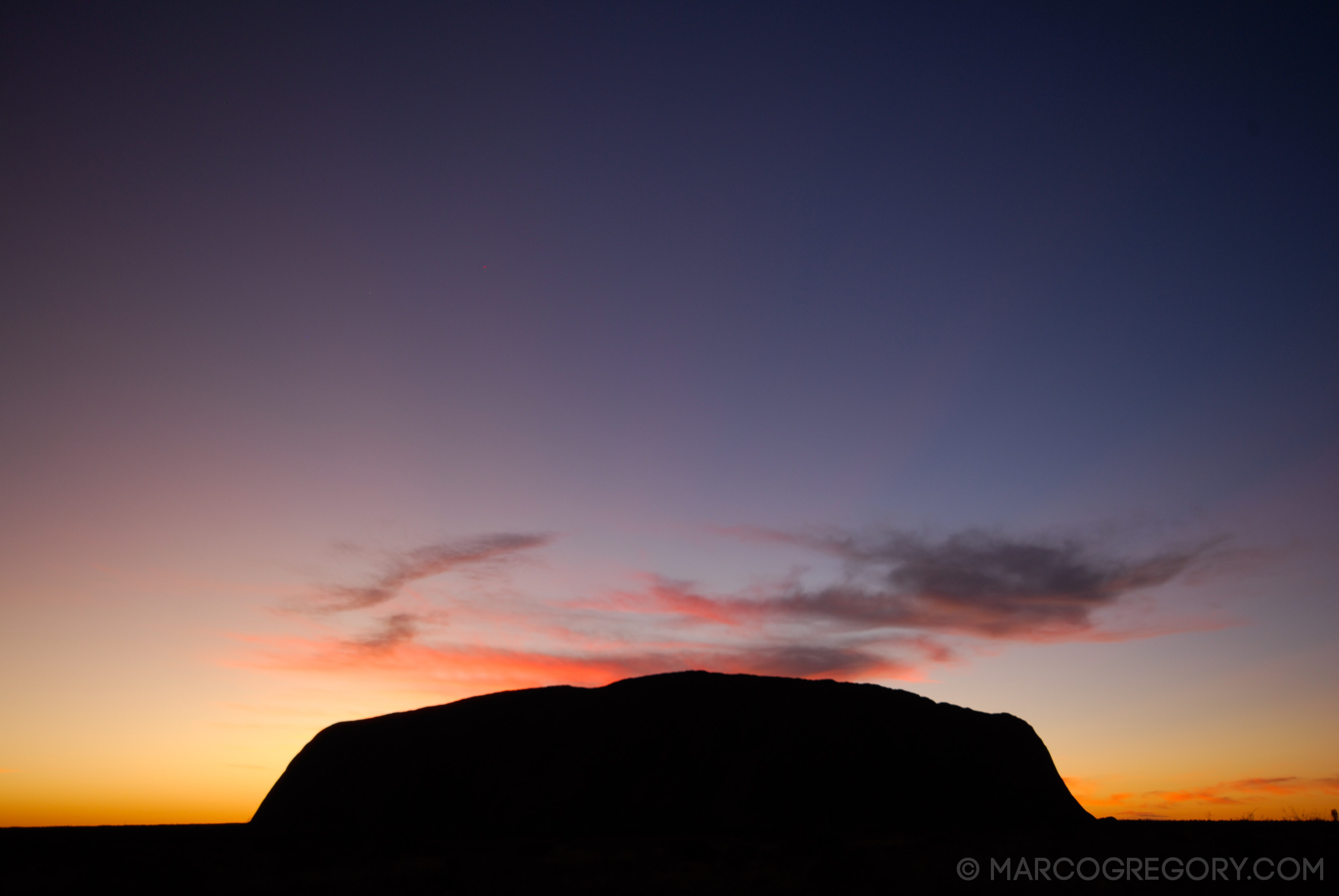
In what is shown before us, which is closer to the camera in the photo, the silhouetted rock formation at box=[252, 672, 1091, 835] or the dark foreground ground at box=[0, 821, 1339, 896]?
the dark foreground ground at box=[0, 821, 1339, 896]

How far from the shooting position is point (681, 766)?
44.8 metres

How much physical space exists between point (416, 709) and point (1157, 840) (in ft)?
142

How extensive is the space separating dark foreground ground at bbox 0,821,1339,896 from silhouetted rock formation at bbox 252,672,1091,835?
7.49 metres

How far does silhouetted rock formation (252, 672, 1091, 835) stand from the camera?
4216 cm

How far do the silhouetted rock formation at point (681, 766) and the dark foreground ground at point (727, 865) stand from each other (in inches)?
295

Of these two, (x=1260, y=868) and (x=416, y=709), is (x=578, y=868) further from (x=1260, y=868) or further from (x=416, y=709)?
(x=416, y=709)

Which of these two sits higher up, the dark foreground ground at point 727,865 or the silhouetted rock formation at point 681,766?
the silhouetted rock formation at point 681,766

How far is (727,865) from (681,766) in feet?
58.5

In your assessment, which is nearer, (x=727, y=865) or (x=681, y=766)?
(x=727, y=865)

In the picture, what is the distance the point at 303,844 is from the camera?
40438 millimetres

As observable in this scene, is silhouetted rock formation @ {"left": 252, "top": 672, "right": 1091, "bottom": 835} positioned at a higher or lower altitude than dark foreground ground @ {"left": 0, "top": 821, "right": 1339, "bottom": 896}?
higher

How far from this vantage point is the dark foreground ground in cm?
2364

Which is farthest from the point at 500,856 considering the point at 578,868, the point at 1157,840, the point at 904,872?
the point at 1157,840

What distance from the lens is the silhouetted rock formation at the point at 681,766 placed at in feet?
138
